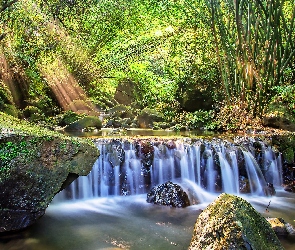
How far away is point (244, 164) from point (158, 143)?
2102 mm

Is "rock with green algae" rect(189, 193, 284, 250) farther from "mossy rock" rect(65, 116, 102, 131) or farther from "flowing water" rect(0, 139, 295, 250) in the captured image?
"mossy rock" rect(65, 116, 102, 131)

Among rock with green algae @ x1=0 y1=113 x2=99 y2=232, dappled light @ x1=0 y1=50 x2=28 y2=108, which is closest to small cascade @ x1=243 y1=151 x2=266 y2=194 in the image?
rock with green algae @ x1=0 y1=113 x2=99 y2=232

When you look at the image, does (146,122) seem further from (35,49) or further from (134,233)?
(134,233)

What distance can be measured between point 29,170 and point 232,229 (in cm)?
260

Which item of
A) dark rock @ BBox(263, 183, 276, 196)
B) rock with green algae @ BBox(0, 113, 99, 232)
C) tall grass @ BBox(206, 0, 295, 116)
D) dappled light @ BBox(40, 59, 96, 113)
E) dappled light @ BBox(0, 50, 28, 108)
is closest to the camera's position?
rock with green algae @ BBox(0, 113, 99, 232)

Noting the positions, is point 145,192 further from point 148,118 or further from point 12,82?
point 12,82

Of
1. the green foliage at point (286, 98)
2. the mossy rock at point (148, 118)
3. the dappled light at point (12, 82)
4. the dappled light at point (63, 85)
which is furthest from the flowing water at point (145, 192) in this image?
the dappled light at point (63, 85)

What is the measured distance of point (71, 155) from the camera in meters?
4.44

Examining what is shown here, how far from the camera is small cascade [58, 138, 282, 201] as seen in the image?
22.9ft

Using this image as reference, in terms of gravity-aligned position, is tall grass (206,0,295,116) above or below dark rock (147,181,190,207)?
above

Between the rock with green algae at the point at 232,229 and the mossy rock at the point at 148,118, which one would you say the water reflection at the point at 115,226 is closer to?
the rock with green algae at the point at 232,229

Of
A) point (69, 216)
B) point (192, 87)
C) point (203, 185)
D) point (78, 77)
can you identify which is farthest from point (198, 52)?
point (69, 216)

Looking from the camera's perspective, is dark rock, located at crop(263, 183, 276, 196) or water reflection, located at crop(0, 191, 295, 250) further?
dark rock, located at crop(263, 183, 276, 196)

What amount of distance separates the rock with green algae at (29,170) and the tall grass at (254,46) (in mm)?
6450
